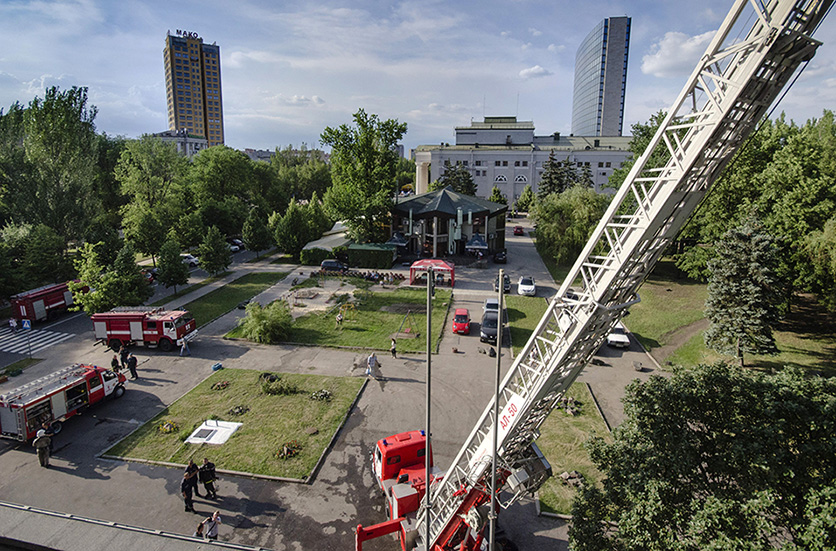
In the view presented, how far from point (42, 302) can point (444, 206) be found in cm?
3534

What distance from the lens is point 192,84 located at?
127438mm

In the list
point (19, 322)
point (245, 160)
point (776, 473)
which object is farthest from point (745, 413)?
point (245, 160)

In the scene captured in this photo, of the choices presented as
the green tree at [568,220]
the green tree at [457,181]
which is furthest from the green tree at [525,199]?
the green tree at [568,220]

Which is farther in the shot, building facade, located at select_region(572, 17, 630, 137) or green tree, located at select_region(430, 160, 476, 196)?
building facade, located at select_region(572, 17, 630, 137)

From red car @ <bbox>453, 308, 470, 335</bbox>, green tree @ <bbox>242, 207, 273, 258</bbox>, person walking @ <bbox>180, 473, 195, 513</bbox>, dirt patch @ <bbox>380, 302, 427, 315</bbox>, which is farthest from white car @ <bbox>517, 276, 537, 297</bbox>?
green tree @ <bbox>242, 207, 273, 258</bbox>

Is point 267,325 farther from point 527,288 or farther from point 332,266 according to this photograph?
point 527,288

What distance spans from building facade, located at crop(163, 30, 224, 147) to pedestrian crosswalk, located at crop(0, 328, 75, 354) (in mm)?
118844

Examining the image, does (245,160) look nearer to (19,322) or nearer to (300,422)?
(19,322)

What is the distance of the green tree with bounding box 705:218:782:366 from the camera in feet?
67.1

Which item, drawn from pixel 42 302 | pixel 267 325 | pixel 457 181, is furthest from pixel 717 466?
pixel 457 181

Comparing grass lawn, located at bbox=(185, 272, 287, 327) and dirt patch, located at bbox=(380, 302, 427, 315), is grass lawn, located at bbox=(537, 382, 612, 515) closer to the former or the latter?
dirt patch, located at bbox=(380, 302, 427, 315)

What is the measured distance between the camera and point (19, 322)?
27625mm

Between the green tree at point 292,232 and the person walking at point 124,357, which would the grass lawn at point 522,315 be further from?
the green tree at point 292,232

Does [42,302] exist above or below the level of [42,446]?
above
